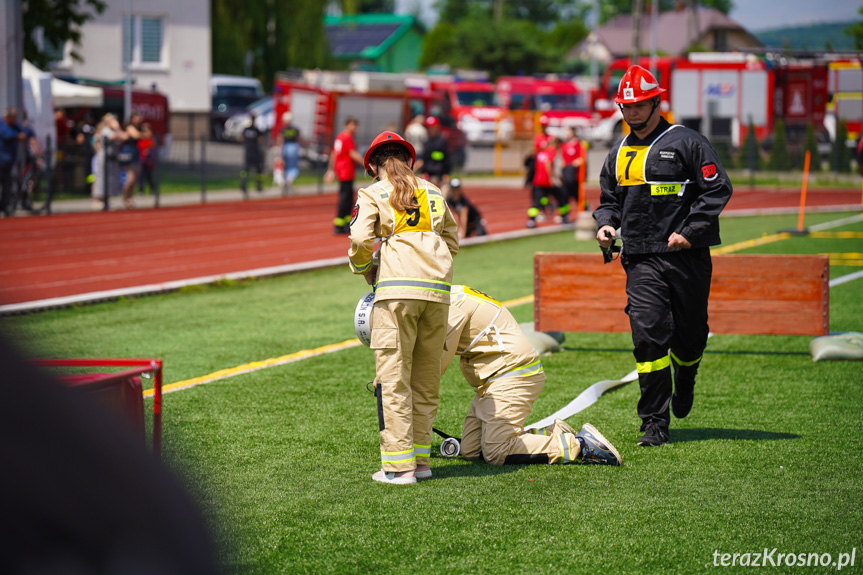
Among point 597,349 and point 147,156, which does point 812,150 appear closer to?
point 147,156

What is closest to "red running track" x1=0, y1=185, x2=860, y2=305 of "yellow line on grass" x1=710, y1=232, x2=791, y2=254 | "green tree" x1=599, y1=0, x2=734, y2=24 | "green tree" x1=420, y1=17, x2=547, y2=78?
"yellow line on grass" x1=710, y1=232, x2=791, y2=254

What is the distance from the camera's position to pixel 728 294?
27.4 ft

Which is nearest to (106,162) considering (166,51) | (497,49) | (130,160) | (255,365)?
(130,160)

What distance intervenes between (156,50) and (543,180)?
2372 cm

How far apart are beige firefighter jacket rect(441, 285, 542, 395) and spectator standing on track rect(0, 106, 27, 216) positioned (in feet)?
54.8

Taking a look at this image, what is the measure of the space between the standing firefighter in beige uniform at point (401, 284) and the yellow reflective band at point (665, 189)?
4.57 ft

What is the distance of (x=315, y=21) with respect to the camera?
42500mm

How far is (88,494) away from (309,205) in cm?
2415

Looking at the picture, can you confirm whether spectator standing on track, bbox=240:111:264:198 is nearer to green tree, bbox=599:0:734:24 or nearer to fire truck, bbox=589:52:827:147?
fire truck, bbox=589:52:827:147

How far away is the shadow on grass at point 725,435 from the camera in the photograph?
584 centimetres

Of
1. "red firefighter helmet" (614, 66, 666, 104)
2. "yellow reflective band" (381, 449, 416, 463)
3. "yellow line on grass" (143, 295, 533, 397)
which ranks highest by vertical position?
"red firefighter helmet" (614, 66, 666, 104)

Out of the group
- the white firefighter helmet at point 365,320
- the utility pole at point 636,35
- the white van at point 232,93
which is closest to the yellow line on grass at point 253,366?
the white firefighter helmet at point 365,320

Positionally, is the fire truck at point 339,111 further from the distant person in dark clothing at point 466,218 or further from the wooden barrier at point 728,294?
the wooden barrier at point 728,294

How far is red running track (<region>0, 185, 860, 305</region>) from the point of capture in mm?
13969
